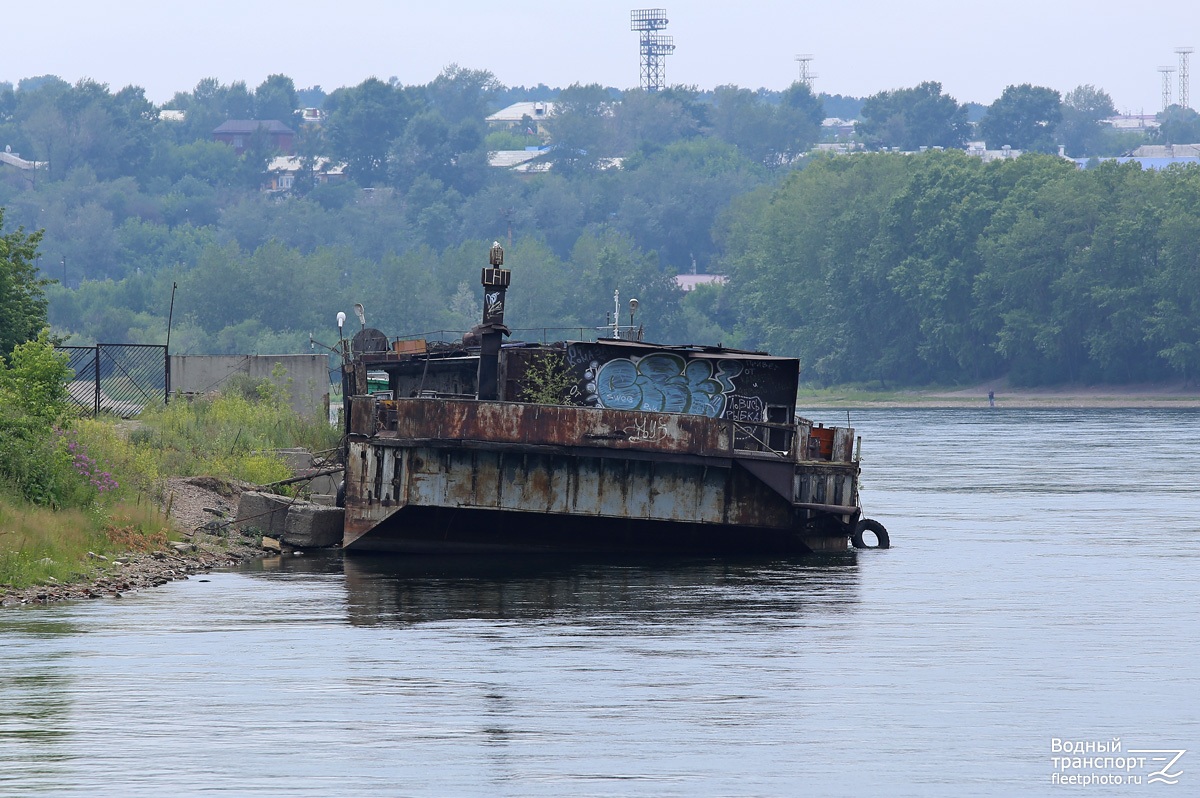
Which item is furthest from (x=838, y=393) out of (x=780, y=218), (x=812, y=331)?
(x=780, y=218)

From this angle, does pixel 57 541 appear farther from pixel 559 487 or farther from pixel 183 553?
pixel 559 487

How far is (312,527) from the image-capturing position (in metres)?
40.6

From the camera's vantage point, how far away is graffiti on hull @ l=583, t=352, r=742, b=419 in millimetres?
38938

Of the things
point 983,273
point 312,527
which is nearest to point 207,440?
point 312,527

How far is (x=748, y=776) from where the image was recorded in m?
20.3

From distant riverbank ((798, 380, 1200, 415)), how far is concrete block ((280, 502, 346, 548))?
293 ft

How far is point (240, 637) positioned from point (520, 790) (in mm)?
9461

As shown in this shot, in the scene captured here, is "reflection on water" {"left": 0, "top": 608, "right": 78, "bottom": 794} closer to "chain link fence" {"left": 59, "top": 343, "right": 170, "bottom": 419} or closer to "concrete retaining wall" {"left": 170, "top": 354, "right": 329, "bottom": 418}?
"chain link fence" {"left": 59, "top": 343, "right": 170, "bottom": 419}

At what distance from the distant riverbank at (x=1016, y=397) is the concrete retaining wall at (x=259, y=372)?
7353cm

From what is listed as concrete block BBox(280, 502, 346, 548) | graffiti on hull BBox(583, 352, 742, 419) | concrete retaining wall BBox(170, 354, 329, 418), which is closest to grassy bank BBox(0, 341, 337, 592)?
concrete block BBox(280, 502, 346, 548)

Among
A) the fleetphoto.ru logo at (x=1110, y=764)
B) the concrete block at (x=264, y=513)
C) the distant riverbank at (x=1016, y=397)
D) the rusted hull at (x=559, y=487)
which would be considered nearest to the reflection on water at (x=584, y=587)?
the rusted hull at (x=559, y=487)

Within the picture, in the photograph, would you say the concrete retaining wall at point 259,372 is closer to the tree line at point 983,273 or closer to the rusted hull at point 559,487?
the rusted hull at point 559,487

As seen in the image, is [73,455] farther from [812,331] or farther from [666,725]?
[812,331]

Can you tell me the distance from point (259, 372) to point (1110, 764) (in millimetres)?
39453
